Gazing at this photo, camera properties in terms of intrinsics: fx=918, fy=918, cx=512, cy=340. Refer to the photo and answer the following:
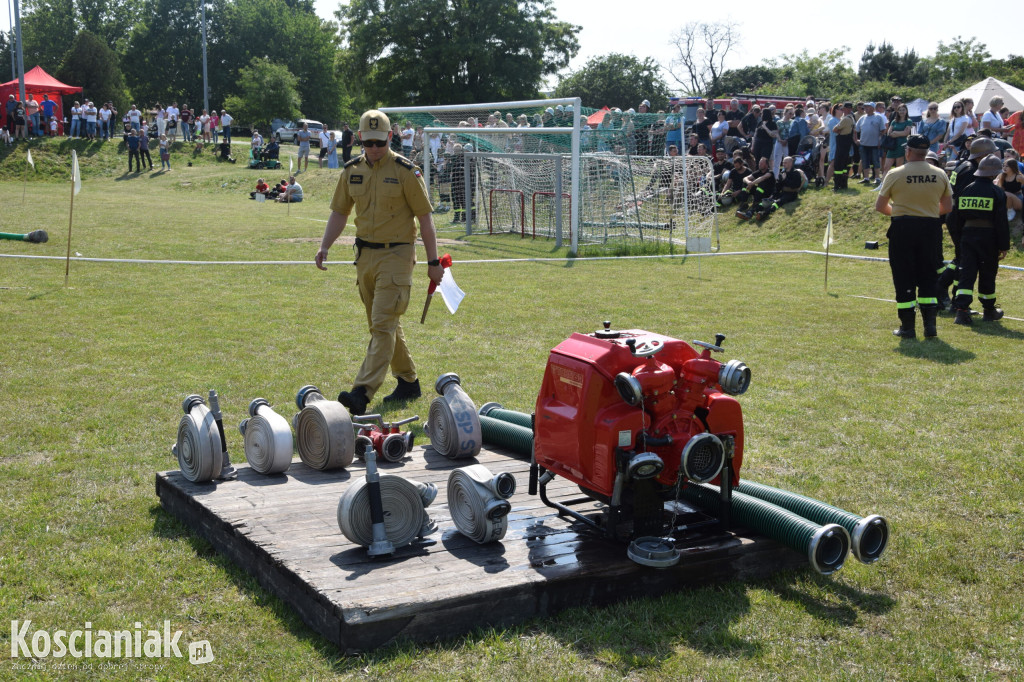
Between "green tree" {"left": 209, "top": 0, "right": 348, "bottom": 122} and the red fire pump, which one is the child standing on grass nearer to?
the red fire pump

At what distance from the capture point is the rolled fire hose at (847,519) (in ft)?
14.8

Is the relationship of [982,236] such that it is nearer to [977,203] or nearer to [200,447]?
[977,203]

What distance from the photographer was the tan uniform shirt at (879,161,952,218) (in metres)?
10.8

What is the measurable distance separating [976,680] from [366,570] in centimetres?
265

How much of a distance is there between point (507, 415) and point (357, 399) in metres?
1.33

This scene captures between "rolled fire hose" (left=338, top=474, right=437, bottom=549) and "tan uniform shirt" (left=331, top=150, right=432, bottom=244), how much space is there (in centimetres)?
316

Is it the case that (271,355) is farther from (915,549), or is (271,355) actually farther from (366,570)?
(915,549)

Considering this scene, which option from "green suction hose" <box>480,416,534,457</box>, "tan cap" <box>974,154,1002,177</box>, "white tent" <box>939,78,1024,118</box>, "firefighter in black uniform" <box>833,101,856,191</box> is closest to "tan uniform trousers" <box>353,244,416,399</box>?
"green suction hose" <box>480,416,534,457</box>

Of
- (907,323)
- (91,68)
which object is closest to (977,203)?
(907,323)

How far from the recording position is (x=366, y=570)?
4.28 m

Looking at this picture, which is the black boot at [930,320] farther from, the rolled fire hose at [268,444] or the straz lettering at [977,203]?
the rolled fire hose at [268,444]

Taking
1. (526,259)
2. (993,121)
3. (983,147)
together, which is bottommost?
(526,259)

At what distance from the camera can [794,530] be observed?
4.55 meters

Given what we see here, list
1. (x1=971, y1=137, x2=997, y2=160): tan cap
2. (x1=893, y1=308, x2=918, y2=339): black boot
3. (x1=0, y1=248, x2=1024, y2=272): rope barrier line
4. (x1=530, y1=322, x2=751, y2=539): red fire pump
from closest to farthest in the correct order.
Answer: (x1=530, y1=322, x2=751, y2=539): red fire pump < (x1=893, y1=308, x2=918, y2=339): black boot < (x1=971, y1=137, x2=997, y2=160): tan cap < (x1=0, y1=248, x2=1024, y2=272): rope barrier line
